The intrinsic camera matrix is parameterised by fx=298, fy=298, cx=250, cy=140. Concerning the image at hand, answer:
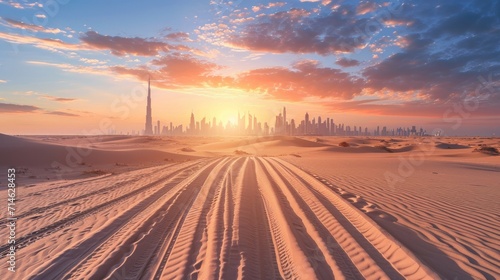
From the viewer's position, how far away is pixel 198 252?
5.37 metres

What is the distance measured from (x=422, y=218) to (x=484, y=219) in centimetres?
156

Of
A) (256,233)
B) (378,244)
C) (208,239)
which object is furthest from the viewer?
(256,233)

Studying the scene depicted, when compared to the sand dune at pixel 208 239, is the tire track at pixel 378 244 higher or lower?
higher

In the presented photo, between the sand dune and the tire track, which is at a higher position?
the tire track

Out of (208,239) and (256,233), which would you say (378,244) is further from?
(208,239)

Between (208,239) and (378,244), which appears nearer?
(378,244)

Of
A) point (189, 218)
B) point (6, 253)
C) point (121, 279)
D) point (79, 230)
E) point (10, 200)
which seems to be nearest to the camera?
point (121, 279)

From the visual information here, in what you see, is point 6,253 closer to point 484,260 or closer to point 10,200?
point 10,200

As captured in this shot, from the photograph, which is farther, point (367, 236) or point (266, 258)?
point (367, 236)

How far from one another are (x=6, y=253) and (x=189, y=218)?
3622mm

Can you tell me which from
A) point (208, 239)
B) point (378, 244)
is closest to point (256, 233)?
point (208, 239)

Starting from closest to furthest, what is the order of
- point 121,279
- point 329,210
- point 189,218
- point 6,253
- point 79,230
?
point 121,279 → point 6,253 → point 79,230 → point 189,218 → point 329,210

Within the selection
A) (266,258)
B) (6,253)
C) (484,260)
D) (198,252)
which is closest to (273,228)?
(266,258)

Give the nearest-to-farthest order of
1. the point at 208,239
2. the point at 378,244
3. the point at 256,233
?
the point at 378,244
the point at 208,239
the point at 256,233
